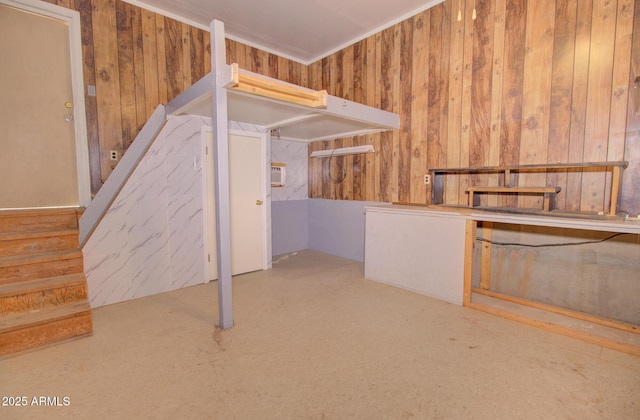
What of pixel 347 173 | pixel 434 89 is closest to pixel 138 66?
pixel 347 173

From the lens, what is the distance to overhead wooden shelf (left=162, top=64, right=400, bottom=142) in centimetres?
236

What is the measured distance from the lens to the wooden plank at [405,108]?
374 cm

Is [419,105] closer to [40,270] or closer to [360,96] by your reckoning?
[360,96]

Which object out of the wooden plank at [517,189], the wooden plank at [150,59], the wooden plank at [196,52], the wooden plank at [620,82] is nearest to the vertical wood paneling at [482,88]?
the wooden plank at [517,189]

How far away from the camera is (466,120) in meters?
3.28

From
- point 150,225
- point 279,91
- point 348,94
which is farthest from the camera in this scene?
point 348,94

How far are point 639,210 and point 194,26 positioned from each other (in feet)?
16.5

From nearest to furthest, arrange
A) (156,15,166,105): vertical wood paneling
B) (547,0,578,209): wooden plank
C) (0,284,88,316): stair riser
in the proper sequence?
(0,284,88,316): stair riser, (547,0,578,209): wooden plank, (156,15,166,105): vertical wood paneling

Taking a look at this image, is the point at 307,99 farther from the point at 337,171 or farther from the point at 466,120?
the point at 337,171

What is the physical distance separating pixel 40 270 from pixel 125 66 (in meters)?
2.31

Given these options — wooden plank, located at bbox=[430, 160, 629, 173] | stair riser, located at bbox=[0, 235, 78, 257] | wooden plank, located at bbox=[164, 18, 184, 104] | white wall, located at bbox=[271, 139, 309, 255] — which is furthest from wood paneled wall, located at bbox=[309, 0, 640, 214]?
stair riser, located at bbox=[0, 235, 78, 257]

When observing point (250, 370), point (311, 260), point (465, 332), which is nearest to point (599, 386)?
point (465, 332)

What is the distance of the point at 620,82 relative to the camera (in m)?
2.41

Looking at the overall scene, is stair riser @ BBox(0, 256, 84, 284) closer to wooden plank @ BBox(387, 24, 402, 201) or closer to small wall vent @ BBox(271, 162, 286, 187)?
small wall vent @ BBox(271, 162, 286, 187)
